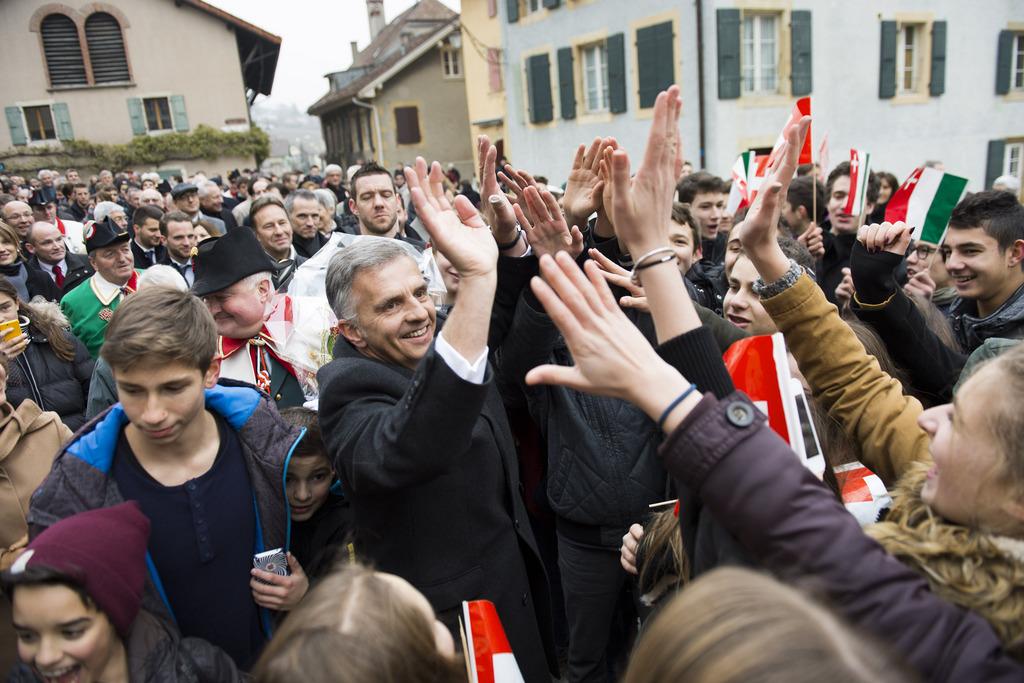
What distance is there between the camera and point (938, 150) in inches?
667

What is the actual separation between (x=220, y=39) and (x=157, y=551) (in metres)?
26.6

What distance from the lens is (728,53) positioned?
47.2 ft

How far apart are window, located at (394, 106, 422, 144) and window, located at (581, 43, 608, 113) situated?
13825 mm

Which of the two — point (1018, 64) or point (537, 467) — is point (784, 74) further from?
point (537, 467)

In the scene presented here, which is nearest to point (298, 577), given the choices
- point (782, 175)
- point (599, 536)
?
point (599, 536)

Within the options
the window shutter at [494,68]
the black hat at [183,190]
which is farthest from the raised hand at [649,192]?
the window shutter at [494,68]

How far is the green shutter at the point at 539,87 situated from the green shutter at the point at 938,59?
9.24 m

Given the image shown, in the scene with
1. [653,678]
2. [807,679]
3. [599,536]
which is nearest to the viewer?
[807,679]

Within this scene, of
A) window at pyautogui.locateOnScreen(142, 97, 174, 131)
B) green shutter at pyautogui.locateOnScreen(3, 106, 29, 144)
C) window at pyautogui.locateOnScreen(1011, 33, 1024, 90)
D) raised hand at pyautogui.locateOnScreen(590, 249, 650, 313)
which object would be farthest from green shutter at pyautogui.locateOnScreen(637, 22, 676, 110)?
green shutter at pyautogui.locateOnScreen(3, 106, 29, 144)

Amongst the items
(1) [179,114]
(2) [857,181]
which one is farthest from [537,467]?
(1) [179,114]

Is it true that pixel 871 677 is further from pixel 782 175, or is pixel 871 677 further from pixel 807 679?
pixel 782 175

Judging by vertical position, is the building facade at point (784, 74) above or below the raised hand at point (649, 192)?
above

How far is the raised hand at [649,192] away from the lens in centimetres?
139

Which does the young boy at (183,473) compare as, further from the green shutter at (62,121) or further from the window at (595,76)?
the green shutter at (62,121)
